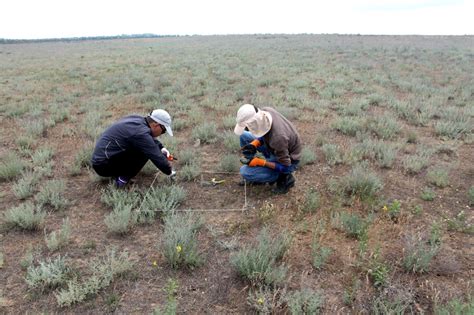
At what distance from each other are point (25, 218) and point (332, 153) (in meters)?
4.75

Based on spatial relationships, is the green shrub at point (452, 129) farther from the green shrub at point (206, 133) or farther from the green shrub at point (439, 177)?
the green shrub at point (206, 133)

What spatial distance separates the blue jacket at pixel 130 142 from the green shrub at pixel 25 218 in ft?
3.15

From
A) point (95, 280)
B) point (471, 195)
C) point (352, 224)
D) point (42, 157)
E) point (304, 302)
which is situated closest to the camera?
point (304, 302)

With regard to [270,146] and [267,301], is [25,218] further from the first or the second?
[270,146]

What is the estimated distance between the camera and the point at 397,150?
20.1 ft

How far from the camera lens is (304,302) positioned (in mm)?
2797

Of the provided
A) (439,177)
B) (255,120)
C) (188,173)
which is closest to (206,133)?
(188,173)

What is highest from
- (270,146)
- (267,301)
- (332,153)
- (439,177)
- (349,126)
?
(270,146)

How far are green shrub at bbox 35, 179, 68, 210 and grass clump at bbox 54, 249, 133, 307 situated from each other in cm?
140

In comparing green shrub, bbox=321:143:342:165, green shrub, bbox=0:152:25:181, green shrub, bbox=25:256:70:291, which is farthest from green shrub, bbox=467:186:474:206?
green shrub, bbox=0:152:25:181

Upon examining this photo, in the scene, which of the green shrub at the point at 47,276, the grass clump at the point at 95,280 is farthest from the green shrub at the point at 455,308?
the green shrub at the point at 47,276

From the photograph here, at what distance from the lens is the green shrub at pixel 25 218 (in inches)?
153

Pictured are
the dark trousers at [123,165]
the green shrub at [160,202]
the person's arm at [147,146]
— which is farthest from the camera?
the dark trousers at [123,165]

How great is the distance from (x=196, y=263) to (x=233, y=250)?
458mm
